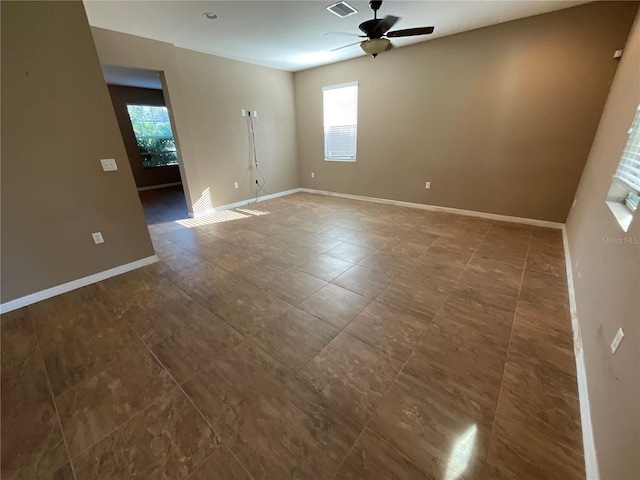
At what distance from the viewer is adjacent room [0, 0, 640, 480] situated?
1178 mm

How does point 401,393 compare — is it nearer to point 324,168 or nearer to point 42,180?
point 42,180

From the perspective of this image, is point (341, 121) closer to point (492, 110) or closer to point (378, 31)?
point (378, 31)

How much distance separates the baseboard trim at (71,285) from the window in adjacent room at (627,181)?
163 inches

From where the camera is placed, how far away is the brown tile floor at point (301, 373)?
112cm

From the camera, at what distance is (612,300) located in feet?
4.26

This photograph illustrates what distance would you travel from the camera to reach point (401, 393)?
1.39 metres

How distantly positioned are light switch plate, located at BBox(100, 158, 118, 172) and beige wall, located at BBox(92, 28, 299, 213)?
181 cm

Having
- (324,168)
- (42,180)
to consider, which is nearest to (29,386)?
(42,180)

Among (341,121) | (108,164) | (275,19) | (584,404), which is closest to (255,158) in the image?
(341,121)

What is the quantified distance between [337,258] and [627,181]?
2351mm

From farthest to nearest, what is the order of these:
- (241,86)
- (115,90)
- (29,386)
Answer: (115,90)
(241,86)
(29,386)

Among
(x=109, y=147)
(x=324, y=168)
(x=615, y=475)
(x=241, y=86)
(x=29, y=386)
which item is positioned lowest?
(x=29, y=386)

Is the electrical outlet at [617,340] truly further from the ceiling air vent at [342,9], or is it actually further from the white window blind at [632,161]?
the ceiling air vent at [342,9]

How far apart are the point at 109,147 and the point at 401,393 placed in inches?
130
